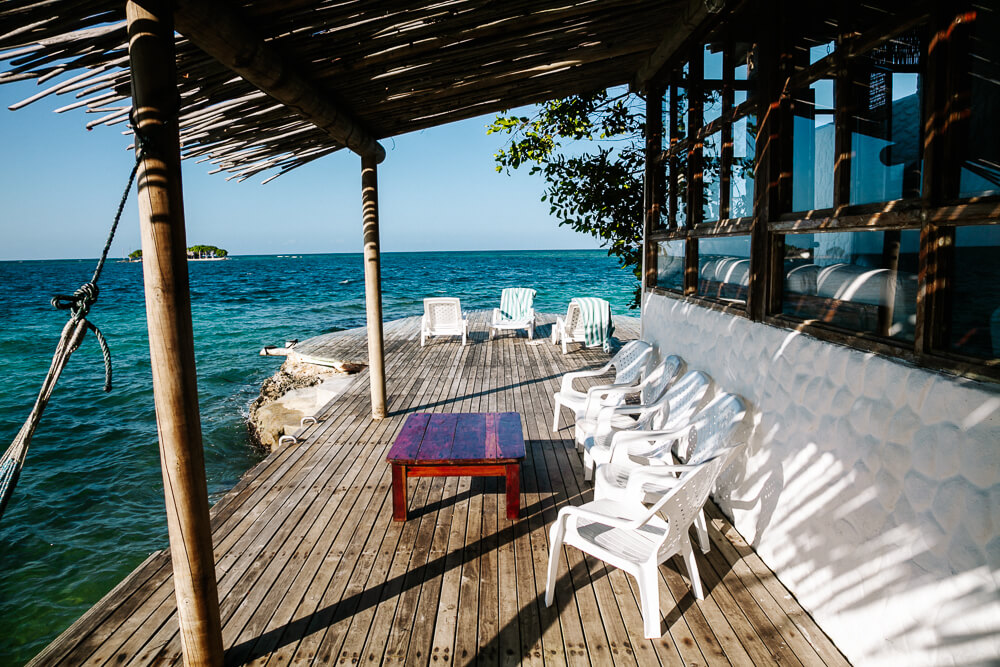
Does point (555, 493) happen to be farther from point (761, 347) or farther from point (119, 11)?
point (119, 11)

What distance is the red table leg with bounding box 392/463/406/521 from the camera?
3203 millimetres

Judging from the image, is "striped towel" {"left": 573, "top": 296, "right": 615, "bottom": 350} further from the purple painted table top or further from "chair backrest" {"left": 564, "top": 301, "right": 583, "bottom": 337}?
the purple painted table top

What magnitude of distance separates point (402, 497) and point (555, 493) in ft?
3.41

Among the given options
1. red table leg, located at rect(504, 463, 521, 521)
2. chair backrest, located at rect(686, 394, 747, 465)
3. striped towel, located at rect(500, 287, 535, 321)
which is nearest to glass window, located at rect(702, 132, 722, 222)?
chair backrest, located at rect(686, 394, 747, 465)

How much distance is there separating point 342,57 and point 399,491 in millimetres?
2324

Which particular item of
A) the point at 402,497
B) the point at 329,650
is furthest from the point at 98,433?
the point at 329,650

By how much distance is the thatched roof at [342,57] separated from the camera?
6.15 feet

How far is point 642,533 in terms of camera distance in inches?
99.0

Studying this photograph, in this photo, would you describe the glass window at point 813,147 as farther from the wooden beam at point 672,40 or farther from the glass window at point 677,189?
the glass window at point 677,189

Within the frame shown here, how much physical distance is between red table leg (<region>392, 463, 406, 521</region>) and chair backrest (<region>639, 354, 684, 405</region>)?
6.50ft

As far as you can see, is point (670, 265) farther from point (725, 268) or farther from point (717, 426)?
point (717, 426)

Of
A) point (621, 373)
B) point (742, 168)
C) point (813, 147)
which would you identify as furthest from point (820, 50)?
point (621, 373)

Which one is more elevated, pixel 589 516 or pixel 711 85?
pixel 711 85

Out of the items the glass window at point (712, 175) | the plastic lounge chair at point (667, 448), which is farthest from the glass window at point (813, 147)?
the plastic lounge chair at point (667, 448)
